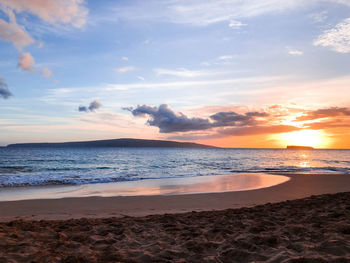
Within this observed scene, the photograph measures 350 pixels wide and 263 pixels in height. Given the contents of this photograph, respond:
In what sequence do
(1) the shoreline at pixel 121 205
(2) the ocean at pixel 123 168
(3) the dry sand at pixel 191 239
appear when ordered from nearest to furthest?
(3) the dry sand at pixel 191 239, (1) the shoreline at pixel 121 205, (2) the ocean at pixel 123 168

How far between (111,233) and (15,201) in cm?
754

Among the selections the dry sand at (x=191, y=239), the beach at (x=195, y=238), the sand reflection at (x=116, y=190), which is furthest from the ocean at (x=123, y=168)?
the dry sand at (x=191, y=239)

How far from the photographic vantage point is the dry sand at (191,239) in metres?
4.13

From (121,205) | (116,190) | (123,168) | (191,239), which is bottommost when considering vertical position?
(123,168)

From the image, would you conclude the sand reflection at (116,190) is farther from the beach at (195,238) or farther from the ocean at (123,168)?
the beach at (195,238)

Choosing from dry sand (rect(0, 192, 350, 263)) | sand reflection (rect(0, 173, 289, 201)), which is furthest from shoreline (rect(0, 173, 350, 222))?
dry sand (rect(0, 192, 350, 263))

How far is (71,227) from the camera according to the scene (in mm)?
5969

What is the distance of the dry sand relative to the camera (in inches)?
163

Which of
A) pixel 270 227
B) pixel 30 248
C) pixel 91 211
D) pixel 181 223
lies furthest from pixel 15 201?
pixel 270 227

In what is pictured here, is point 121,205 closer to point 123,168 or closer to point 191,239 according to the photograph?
point 191,239

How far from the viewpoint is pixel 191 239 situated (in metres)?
5.05

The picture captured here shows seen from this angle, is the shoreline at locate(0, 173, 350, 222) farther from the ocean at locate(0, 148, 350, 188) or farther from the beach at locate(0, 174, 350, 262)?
the ocean at locate(0, 148, 350, 188)

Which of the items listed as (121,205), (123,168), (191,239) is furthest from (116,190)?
(123,168)

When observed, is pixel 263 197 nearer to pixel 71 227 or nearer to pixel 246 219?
pixel 246 219
